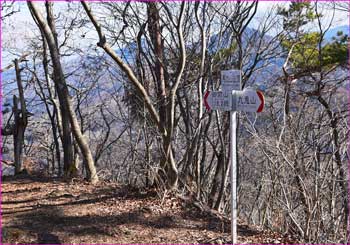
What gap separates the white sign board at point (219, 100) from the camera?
3.71m

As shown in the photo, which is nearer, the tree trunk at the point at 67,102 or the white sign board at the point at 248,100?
the white sign board at the point at 248,100

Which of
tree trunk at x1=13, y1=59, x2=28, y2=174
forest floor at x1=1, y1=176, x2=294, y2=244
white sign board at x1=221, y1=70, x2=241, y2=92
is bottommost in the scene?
forest floor at x1=1, y1=176, x2=294, y2=244

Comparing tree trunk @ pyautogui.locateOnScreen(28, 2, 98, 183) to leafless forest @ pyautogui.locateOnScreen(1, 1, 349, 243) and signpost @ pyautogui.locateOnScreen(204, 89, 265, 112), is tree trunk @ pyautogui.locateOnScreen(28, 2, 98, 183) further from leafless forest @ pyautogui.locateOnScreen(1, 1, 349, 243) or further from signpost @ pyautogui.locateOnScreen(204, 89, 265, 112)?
signpost @ pyautogui.locateOnScreen(204, 89, 265, 112)

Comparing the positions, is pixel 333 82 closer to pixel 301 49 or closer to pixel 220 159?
pixel 301 49

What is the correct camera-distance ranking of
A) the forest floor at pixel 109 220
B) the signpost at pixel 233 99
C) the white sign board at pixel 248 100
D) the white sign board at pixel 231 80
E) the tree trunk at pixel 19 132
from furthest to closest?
1. the tree trunk at pixel 19 132
2. the forest floor at pixel 109 220
3. the white sign board at pixel 231 80
4. the signpost at pixel 233 99
5. the white sign board at pixel 248 100

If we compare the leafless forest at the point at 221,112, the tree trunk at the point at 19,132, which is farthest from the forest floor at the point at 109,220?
the tree trunk at the point at 19,132

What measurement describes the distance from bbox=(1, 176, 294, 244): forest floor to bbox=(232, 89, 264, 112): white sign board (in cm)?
157

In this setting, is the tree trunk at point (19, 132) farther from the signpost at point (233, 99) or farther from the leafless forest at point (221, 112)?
the signpost at point (233, 99)

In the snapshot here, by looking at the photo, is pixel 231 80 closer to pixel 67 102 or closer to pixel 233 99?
pixel 233 99

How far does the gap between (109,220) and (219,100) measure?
82.5 inches

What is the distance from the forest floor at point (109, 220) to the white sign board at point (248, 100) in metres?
1.57

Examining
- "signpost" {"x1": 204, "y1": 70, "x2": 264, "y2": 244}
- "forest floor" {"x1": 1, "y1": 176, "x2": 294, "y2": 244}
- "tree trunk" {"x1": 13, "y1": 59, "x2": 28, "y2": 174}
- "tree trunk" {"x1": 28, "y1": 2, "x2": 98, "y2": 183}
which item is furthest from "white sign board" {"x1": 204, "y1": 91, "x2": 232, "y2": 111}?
"tree trunk" {"x1": 13, "y1": 59, "x2": 28, "y2": 174}

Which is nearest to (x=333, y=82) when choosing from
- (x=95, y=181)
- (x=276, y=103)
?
(x=276, y=103)

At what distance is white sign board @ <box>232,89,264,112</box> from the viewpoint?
344 centimetres
